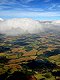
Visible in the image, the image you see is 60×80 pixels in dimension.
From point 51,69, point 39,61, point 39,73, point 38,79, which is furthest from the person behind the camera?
point 39,61

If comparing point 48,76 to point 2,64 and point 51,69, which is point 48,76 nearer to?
point 51,69

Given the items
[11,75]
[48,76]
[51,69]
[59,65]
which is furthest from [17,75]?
[59,65]

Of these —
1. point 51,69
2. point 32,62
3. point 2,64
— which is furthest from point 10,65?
point 51,69

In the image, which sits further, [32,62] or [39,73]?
[32,62]

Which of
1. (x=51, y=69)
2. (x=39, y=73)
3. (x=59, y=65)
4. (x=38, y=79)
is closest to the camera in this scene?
(x=38, y=79)

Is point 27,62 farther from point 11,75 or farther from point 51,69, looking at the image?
point 11,75

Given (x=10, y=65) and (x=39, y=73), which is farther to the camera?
(x=10, y=65)

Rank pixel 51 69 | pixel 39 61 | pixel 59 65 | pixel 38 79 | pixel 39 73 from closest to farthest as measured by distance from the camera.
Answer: pixel 38 79 → pixel 39 73 → pixel 51 69 → pixel 59 65 → pixel 39 61

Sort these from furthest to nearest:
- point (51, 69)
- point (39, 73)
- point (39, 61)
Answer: point (39, 61), point (51, 69), point (39, 73)
